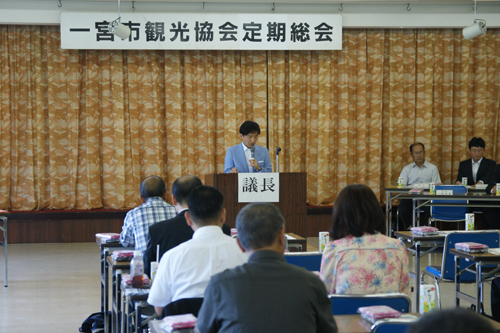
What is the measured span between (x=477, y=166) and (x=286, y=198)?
4.17m

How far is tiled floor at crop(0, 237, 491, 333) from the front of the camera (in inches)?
164

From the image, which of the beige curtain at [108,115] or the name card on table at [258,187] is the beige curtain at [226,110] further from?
the name card on table at [258,187]

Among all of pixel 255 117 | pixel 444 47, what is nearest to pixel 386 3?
pixel 444 47

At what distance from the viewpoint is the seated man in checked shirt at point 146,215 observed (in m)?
3.52

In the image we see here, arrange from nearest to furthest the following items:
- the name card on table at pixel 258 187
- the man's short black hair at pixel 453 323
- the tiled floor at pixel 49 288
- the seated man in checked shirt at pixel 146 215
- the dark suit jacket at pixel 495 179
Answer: the man's short black hair at pixel 453 323
the seated man in checked shirt at pixel 146 215
the tiled floor at pixel 49 288
the name card on table at pixel 258 187
the dark suit jacket at pixel 495 179

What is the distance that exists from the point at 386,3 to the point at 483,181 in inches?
123

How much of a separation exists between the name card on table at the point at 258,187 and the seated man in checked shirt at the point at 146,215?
1.50 meters

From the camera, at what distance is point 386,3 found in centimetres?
829

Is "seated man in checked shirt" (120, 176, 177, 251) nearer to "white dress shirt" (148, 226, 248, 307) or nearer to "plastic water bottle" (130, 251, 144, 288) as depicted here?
"plastic water bottle" (130, 251, 144, 288)

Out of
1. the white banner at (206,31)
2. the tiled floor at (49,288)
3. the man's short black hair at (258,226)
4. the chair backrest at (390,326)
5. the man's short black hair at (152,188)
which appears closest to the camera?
the man's short black hair at (258,226)

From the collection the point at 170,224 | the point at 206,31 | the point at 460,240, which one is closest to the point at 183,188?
the point at 170,224

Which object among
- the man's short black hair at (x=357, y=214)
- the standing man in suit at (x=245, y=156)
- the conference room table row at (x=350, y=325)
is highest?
the standing man in suit at (x=245, y=156)

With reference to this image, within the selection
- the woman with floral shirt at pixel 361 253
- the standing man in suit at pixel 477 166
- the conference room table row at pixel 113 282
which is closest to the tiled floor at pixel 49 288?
the conference room table row at pixel 113 282

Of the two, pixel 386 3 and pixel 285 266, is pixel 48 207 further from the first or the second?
pixel 285 266
